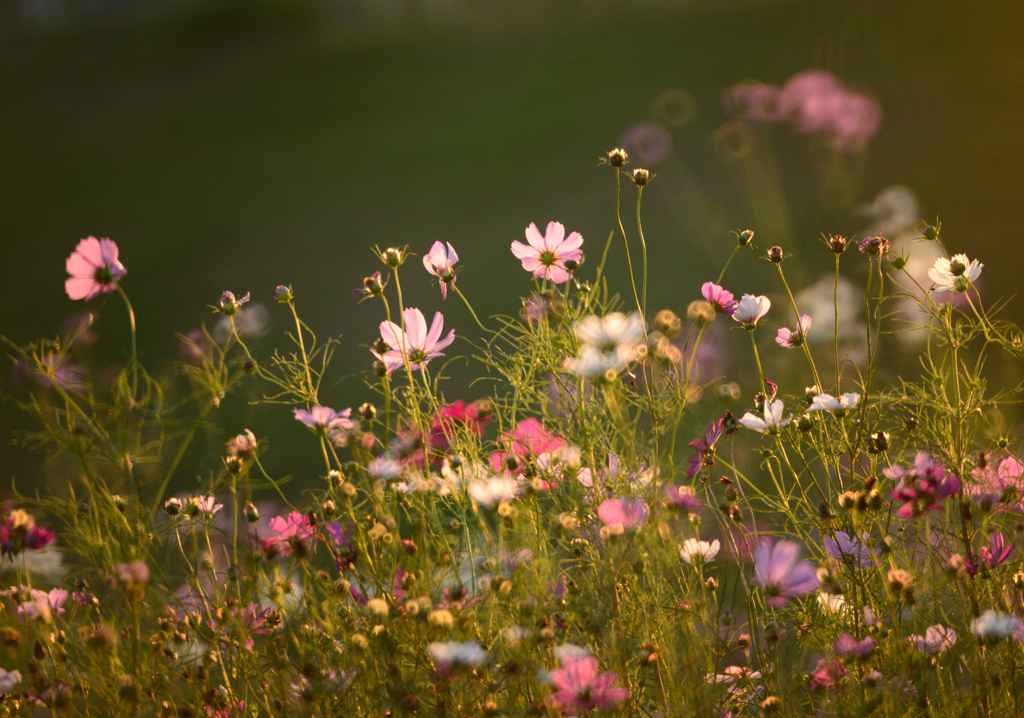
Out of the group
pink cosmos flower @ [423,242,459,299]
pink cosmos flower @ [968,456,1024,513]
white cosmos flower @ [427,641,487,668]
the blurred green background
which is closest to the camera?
white cosmos flower @ [427,641,487,668]

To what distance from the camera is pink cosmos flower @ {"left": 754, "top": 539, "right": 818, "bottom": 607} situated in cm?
43

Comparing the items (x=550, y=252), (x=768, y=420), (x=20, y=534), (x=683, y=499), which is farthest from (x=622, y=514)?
(x=20, y=534)

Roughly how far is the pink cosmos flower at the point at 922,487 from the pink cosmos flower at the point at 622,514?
16 centimetres

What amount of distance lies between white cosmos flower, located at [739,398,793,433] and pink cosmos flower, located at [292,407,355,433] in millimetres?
296

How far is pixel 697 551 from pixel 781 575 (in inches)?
4.1

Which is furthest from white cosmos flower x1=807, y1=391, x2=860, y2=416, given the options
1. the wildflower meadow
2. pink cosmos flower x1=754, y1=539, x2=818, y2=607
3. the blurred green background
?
the blurred green background

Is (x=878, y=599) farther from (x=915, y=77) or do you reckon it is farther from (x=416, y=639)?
(x=915, y=77)

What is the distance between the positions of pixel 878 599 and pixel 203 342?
2.57ft

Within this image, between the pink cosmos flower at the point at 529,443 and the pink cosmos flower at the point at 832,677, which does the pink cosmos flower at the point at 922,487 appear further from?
the pink cosmos flower at the point at 529,443

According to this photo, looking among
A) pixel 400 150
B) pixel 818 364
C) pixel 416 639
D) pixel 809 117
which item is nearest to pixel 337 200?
pixel 400 150

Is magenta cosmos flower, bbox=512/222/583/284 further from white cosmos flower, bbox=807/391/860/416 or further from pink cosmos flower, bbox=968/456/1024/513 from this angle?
pink cosmos flower, bbox=968/456/1024/513

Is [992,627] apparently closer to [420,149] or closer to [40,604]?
[40,604]

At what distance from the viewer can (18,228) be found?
2.51m

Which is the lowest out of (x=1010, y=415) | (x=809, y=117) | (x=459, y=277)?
(x=1010, y=415)
